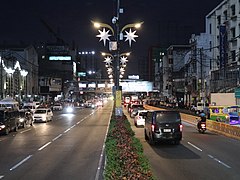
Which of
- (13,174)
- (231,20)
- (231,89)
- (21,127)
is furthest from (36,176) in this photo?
(231,20)

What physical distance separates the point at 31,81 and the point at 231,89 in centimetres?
6213

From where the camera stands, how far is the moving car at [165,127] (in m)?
20.4

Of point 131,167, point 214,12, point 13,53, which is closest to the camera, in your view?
point 131,167

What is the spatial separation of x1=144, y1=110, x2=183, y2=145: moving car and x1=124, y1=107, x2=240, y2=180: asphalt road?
449 mm

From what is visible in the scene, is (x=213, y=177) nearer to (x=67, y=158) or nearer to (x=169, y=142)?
(x=67, y=158)

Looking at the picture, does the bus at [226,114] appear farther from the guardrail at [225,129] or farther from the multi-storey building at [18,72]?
the multi-storey building at [18,72]

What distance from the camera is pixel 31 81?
4016 inches

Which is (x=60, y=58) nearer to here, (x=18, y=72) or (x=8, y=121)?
(x=18, y=72)

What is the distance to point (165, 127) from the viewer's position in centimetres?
2036

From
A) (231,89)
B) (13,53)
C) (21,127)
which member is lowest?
(21,127)

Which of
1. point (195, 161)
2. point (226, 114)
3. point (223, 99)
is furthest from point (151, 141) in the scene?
point (223, 99)

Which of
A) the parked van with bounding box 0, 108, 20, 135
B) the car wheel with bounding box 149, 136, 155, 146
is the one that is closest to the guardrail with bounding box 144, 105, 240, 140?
the car wheel with bounding box 149, 136, 155, 146

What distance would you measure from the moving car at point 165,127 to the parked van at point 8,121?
39.6ft

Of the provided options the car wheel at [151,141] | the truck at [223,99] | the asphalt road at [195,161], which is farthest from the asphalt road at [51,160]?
the truck at [223,99]
